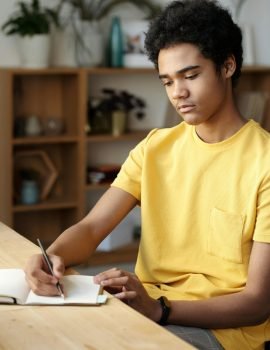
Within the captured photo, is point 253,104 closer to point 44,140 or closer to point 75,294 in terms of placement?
point 44,140

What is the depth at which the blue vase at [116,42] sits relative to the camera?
16.1 feet

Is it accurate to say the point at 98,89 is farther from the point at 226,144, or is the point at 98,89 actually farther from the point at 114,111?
the point at 226,144

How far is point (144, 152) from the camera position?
214cm

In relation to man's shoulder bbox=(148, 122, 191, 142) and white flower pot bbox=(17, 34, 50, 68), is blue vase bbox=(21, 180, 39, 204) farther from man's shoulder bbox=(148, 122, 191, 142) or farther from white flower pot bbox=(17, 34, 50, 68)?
man's shoulder bbox=(148, 122, 191, 142)

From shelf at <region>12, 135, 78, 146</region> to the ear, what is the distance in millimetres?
2770

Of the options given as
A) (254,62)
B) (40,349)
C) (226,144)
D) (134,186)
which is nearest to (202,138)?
(226,144)

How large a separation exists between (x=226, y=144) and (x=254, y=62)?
352 cm

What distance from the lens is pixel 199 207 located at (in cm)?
200

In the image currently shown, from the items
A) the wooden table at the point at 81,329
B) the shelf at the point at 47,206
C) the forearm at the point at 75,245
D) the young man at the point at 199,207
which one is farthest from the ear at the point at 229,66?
the shelf at the point at 47,206

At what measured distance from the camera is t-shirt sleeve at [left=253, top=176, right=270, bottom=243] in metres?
1.84

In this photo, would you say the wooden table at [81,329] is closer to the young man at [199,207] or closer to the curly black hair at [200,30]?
the young man at [199,207]

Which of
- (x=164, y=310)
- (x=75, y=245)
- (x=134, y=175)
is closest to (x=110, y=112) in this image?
(x=134, y=175)

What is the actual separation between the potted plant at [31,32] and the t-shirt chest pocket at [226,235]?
291 cm

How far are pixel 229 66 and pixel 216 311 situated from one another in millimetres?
600
